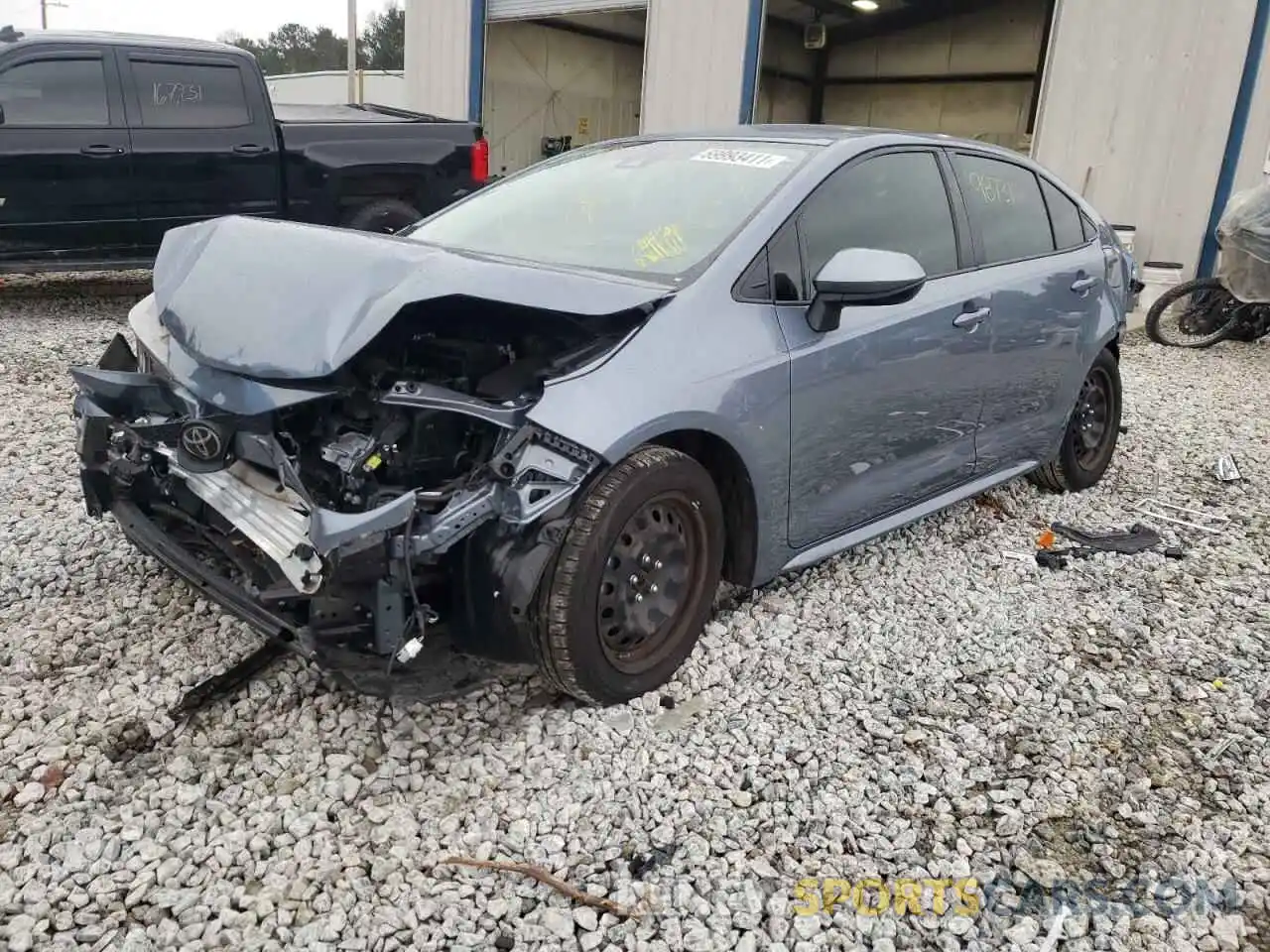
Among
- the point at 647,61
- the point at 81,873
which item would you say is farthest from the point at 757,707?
the point at 647,61

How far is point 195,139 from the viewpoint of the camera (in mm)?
7582

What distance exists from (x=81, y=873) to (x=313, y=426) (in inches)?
46.2

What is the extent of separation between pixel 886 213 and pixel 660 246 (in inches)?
35.3

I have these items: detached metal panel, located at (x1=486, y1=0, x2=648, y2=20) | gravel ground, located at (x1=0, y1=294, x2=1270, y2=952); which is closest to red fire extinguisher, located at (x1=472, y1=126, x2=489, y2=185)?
detached metal panel, located at (x1=486, y1=0, x2=648, y2=20)

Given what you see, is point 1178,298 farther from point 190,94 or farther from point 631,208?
point 190,94

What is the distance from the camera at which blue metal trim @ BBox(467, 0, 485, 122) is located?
14.2 m

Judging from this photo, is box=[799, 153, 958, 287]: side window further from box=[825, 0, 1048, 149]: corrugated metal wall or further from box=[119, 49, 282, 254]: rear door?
box=[825, 0, 1048, 149]: corrugated metal wall

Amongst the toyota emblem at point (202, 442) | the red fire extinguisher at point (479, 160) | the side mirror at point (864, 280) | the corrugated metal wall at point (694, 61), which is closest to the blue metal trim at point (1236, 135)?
the corrugated metal wall at point (694, 61)

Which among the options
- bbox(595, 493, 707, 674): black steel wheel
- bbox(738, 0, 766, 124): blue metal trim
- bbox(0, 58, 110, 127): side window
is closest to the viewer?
bbox(595, 493, 707, 674): black steel wheel

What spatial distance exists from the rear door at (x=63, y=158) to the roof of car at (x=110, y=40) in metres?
0.06

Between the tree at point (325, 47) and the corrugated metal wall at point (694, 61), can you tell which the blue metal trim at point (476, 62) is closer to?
the corrugated metal wall at point (694, 61)

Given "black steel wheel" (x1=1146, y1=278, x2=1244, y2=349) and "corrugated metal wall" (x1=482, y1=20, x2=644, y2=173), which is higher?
"corrugated metal wall" (x1=482, y1=20, x2=644, y2=173)

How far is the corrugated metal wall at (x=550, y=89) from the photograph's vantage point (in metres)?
16.9

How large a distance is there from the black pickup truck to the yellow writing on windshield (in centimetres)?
540
